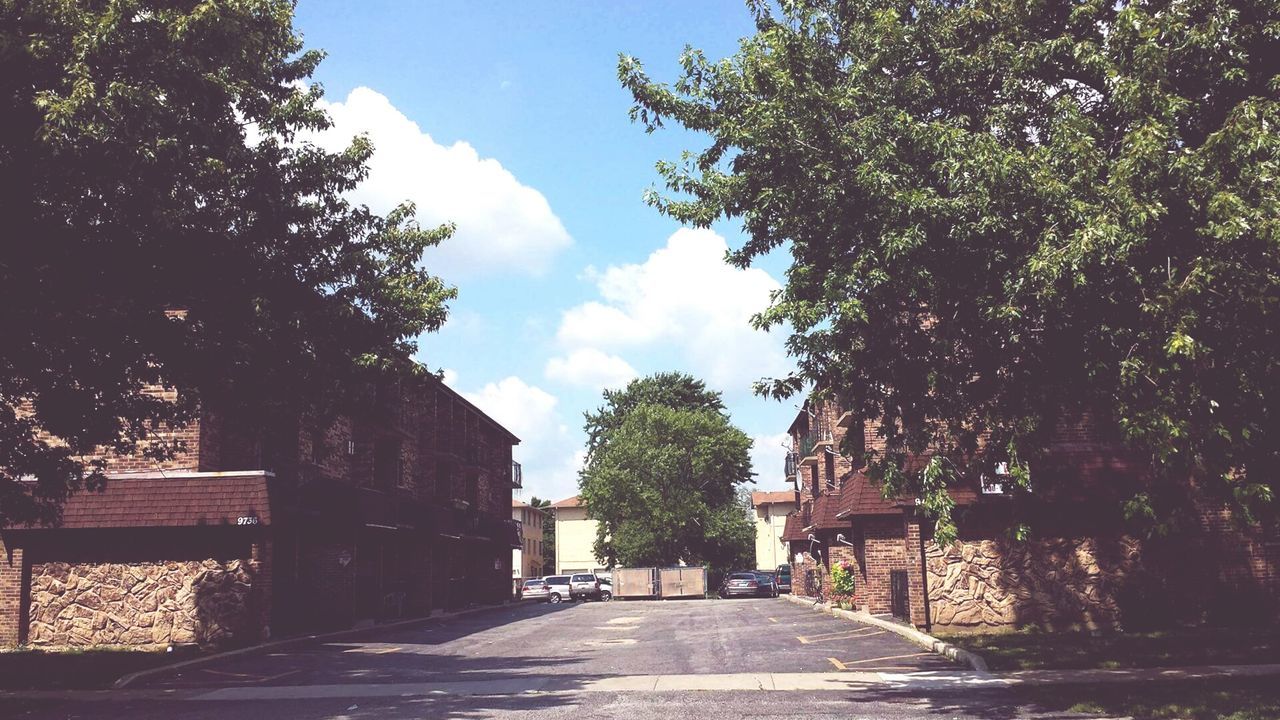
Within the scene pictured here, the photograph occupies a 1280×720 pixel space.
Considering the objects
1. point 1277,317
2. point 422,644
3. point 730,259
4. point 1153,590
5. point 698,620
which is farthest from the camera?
point 698,620

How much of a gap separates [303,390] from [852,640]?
1348 centimetres

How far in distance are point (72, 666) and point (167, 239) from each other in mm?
9098

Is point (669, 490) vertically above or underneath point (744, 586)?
above

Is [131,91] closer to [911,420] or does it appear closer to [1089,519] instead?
[911,420]

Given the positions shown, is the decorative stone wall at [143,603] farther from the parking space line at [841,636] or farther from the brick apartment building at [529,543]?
the brick apartment building at [529,543]

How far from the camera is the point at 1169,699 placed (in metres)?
13.2

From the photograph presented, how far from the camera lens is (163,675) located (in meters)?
18.9

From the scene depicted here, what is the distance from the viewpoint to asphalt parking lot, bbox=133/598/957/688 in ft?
60.4

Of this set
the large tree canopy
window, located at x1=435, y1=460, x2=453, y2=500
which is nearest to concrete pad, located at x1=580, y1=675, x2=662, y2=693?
the large tree canopy

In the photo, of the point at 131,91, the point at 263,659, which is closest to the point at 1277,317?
the point at 131,91

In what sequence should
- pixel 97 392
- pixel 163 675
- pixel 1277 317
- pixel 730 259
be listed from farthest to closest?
pixel 163 675, pixel 97 392, pixel 730 259, pixel 1277 317

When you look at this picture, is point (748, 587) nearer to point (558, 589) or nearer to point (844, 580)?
point (558, 589)

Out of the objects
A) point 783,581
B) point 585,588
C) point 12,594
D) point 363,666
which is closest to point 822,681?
point 363,666

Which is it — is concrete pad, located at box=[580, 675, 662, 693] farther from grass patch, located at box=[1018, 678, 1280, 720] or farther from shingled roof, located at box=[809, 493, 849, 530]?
shingled roof, located at box=[809, 493, 849, 530]
